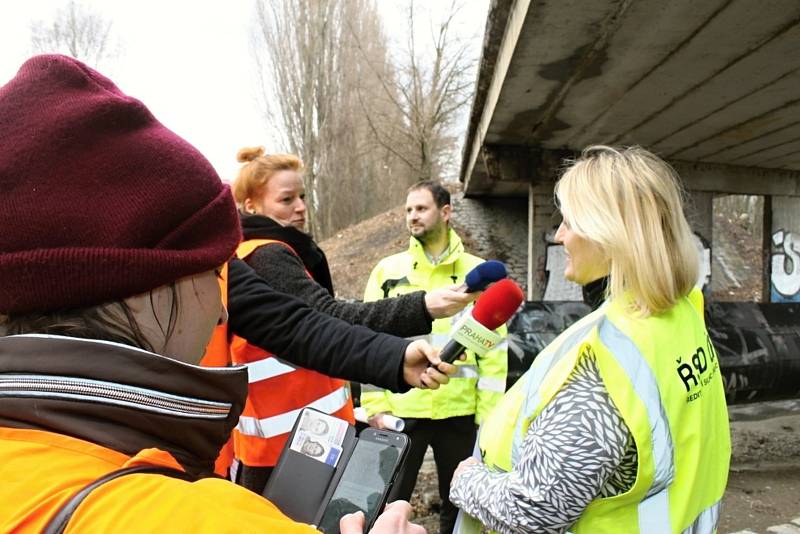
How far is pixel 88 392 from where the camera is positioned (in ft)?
2.54

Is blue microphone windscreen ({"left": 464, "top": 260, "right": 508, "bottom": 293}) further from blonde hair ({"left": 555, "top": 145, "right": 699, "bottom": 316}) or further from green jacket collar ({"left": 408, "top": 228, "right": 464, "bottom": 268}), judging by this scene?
green jacket collar ({"left": 408, "top": 228, "right": 464, "bottom": 268})

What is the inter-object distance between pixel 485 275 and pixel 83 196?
1506mm

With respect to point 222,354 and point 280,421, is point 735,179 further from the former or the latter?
point 222,354

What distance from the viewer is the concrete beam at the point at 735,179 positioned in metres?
7.11

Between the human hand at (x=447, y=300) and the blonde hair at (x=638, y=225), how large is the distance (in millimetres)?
536

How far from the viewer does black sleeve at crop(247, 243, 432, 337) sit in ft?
7.28

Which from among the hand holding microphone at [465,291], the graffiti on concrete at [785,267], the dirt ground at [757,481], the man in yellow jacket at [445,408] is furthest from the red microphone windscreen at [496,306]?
the graffiti on concrete at [785,267]

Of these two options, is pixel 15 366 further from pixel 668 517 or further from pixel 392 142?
pixel 392 142

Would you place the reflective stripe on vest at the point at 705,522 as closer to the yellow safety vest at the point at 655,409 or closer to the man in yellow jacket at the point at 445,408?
the yellow safety vest at the point at 655,409

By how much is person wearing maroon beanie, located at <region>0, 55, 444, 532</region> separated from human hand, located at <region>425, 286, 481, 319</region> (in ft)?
3.98

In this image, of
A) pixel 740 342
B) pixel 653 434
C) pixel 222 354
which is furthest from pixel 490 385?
pixel 740 342

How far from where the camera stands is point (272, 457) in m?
2.27

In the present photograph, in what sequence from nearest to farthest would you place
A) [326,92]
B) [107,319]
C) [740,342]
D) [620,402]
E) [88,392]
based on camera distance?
[88,392], [107,319], [620,402], [740,342], [326,92]

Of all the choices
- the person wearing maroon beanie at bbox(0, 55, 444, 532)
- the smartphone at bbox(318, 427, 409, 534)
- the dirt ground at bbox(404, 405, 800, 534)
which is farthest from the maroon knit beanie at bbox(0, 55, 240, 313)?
the dirt ground at bbox(404, 405, 800, 534)
